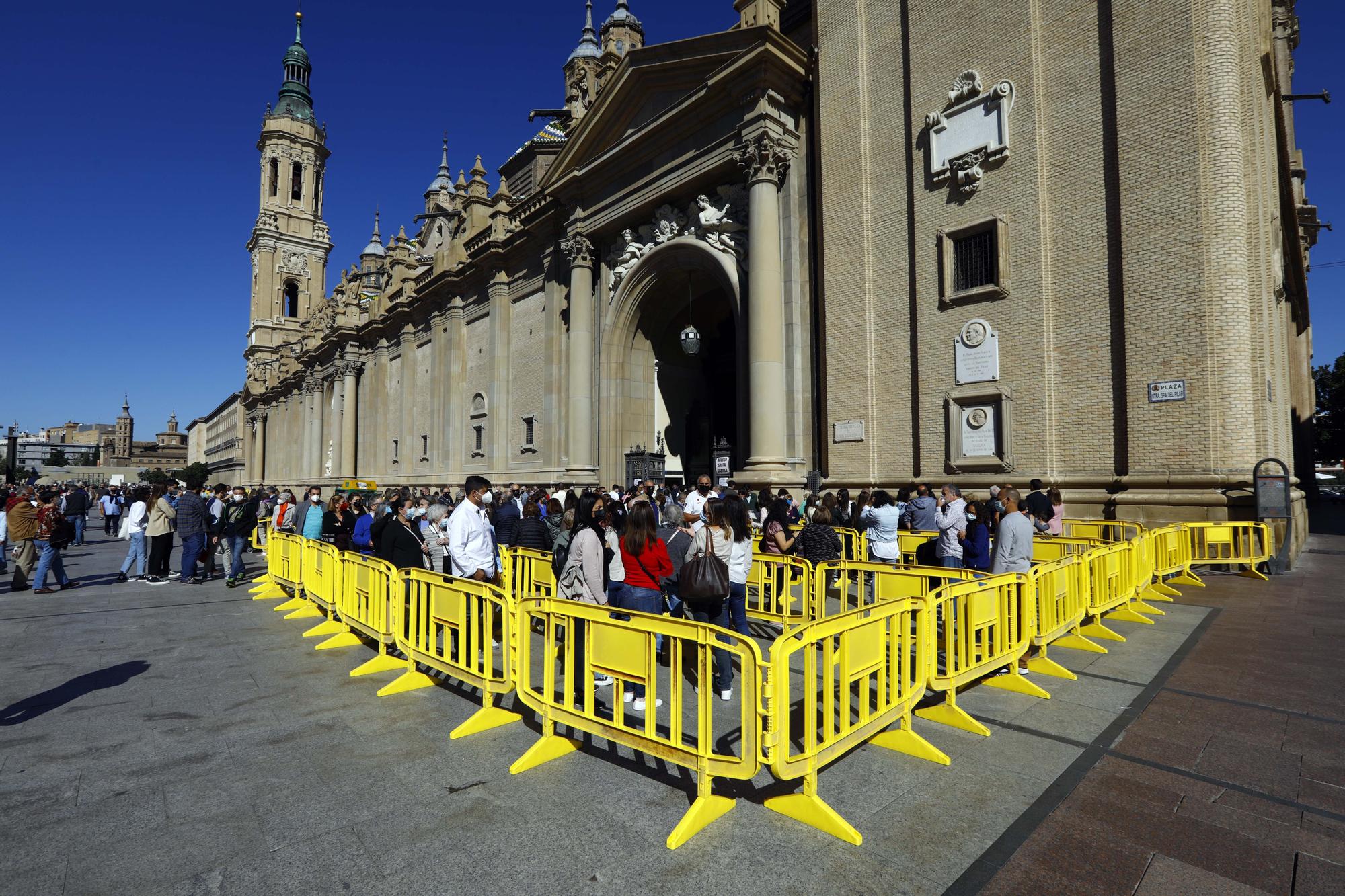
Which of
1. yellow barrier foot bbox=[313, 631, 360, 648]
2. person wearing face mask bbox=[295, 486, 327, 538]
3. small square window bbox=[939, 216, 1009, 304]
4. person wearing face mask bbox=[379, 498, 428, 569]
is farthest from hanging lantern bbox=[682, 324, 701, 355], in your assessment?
yellow barrier foot bbox=[313, 631, 360, 648]

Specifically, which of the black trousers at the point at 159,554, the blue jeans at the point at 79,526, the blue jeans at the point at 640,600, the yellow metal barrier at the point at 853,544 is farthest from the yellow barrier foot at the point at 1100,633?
the blue jeans at the point at 79,526

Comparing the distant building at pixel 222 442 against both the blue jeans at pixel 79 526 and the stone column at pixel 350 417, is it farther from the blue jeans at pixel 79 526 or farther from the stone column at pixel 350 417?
the blue jeans at pixel 79 526

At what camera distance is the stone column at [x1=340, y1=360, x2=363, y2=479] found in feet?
143

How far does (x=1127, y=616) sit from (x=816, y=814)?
22.1ft

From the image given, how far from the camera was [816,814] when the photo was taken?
11.4ft

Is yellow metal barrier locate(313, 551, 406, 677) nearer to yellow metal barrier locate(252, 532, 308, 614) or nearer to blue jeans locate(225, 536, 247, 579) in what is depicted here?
yellow metal barrier locate(252, 532, 308, 614)

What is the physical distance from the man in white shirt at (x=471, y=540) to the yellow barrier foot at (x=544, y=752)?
9.43ft

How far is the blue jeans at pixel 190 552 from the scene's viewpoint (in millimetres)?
12938

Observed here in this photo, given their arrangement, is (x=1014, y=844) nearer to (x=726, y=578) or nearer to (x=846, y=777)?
(x=846, y=777)

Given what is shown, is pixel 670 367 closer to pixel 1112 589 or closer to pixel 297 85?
pixel 1112 589

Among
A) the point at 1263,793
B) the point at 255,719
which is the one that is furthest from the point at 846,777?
the point at 255,719

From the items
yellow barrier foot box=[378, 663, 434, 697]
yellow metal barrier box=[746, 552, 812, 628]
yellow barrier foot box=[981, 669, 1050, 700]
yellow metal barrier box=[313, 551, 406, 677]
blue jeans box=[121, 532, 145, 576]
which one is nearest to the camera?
yellow barrier foot box=[981, 669, 1050, 700]

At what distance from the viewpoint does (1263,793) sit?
3.70m

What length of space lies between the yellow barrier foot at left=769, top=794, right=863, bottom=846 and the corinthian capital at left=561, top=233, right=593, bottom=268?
70.1 feet
